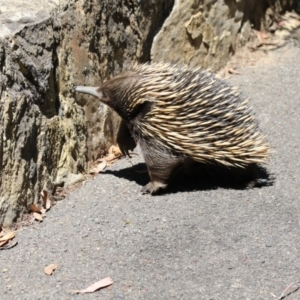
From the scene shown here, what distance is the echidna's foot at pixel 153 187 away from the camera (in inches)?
251

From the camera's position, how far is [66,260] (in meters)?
5.43

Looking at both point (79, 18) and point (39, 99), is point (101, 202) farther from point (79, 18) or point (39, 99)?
point (79, 18)

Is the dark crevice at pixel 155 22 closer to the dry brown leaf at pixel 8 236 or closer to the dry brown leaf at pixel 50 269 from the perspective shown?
the dry brown leaf at pixel 8 236

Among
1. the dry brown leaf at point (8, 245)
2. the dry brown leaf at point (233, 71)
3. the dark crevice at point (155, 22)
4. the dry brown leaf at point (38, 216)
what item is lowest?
the dry brown leaf at point (8, 245)

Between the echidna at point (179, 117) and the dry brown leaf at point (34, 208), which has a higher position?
the echidna at point (179, 117)

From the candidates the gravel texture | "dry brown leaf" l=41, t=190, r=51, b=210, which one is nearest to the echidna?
the gravel texture

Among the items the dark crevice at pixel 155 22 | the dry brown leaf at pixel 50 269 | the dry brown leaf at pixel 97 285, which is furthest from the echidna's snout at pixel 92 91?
the dry brown leaf at pixel 97 285

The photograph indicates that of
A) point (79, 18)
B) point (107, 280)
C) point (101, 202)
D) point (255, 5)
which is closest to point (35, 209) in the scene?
point (101, 202)

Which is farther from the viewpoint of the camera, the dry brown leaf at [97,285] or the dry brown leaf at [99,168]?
the dry brown leaf at [99,168]

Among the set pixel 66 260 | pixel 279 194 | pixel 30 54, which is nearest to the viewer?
pixel 66 260

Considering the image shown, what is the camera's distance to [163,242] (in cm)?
566

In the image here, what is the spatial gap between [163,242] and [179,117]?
112 cm

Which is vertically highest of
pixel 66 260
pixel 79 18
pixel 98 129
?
pixel 79 18

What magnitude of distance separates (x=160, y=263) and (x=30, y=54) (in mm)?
1893
